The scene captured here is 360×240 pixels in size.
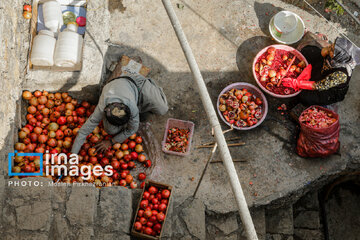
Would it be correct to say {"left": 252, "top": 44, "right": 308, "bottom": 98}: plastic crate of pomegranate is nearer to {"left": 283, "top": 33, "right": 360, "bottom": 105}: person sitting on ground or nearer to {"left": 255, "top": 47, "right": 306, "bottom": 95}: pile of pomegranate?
{"left": 255, "top": 47, "right": 306, "bottom": 95}: pile of pomegranate

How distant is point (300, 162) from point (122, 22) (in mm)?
3476

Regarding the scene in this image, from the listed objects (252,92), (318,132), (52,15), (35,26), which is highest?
(52,15)

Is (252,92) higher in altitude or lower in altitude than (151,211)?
higher

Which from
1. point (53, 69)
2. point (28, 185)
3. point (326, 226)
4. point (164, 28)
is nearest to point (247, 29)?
point (164, 28)

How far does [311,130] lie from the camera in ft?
14.7

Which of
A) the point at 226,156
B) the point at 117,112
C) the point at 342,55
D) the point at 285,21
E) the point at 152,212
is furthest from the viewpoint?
the point at 285,21

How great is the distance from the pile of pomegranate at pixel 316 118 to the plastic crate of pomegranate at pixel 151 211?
218cm

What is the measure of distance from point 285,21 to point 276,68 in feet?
2.69

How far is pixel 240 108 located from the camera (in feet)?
16.0

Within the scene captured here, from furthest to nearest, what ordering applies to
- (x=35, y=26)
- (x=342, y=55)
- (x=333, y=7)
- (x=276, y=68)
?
(x=333, y=7), (x=276, y=68), (x=35, y=26), (x=342, y=55)

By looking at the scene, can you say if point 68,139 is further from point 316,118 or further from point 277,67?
point 316,118

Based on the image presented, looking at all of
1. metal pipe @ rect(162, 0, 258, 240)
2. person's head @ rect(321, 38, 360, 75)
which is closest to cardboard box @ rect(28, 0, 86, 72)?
metal pipe @ rect(162, 0, 258, 240)

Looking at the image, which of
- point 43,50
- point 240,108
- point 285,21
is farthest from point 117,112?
point 285,21

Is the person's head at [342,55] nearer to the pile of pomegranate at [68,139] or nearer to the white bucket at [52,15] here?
the pile of pomegranate at [68,139]
